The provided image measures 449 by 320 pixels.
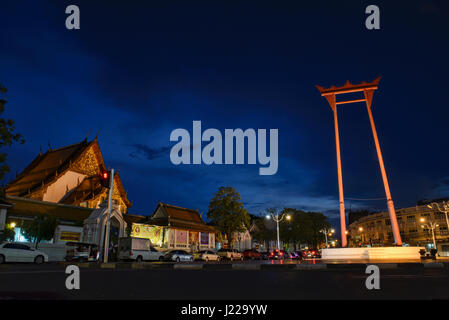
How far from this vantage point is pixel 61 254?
97.0 ft

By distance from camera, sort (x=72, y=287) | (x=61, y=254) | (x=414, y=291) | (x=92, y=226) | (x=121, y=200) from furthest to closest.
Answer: (x=121, y=200), (x=92, y=226), (x=61, y=254), (x=72, y=287), (x=414, y=291)

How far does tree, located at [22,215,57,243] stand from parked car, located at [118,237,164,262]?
22.2ft

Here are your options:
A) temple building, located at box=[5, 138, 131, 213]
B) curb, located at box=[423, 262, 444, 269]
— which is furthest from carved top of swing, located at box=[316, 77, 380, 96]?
temple building, located at box=[5, 138, 131, 213]

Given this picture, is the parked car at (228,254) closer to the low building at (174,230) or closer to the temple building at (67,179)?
the low building at (174,230)

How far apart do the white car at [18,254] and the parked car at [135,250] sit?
7411 millimetres

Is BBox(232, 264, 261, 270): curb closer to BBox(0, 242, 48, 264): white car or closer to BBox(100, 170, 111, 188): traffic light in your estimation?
BBox(100, 170, 111, 188): traffic light

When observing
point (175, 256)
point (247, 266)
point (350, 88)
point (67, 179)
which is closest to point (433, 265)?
point (247, 266)

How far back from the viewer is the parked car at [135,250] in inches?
1189
